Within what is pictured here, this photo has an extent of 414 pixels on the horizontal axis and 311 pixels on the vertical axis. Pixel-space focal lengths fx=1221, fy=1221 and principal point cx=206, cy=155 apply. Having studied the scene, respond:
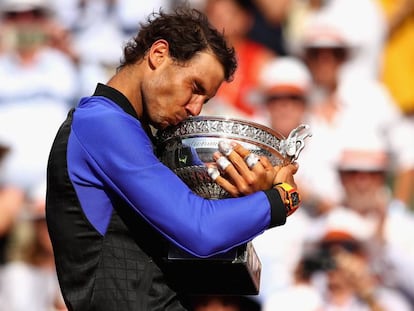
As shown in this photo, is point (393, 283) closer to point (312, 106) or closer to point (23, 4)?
point (312, 106)

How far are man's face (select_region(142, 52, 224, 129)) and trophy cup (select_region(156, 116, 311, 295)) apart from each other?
0.05 m

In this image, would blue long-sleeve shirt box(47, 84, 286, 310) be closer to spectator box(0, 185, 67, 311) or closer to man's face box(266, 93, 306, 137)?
spectator box(0, 185, 67, 311)

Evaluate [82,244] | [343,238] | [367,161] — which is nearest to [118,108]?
[82,244]

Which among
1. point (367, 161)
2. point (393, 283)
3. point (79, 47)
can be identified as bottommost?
point (393, 283)

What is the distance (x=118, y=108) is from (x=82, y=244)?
1.37ft

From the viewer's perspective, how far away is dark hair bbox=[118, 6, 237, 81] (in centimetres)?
367

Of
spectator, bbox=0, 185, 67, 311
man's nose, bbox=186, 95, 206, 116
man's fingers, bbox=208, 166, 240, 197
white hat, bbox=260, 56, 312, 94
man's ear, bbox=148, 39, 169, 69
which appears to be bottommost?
spectator, bbox=0, 185, 67, 311

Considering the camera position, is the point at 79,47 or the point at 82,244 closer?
the point at 82,244

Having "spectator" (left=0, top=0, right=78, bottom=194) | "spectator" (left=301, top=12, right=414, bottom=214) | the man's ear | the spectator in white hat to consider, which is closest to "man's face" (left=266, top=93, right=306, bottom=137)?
the spectator in white hat

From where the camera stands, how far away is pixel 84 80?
7.98 metres

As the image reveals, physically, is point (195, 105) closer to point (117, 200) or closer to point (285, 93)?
point (117, 200)

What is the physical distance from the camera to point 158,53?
371cm

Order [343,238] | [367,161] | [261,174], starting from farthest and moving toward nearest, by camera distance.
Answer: [367,161] → [343,238] → [261,174]

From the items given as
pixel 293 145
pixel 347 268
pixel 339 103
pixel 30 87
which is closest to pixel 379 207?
pixel 347 268
